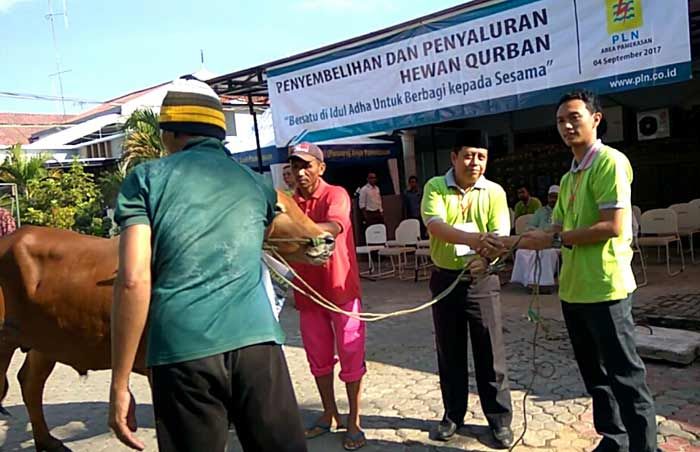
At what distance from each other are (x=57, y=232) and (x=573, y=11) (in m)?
4.94

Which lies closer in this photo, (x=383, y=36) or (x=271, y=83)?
(x=383, y=36)

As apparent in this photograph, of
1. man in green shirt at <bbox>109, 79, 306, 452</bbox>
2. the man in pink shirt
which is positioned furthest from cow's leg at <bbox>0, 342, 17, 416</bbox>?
man in green shirt at <bbox>109, 79, 306, 452</bbox>

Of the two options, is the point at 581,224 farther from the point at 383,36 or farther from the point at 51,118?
the point at 51,118

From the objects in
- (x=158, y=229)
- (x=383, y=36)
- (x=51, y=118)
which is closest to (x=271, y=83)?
(x=383, y=36)

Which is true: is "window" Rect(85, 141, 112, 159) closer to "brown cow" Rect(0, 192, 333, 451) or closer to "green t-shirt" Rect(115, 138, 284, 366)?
"brown cow" Rect(0, 192, 333, 451)

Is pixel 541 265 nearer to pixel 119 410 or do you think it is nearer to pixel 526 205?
pixel 526 205

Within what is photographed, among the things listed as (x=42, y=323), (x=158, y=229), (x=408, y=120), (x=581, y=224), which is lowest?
(x=42, y=323)

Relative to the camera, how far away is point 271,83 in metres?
8.80

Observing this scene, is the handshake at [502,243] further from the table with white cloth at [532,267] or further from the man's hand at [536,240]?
the table with white cloth at [532,267]

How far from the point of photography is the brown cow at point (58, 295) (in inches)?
144

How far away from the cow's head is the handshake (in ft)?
3.18

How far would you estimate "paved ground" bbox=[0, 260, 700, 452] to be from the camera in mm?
3645

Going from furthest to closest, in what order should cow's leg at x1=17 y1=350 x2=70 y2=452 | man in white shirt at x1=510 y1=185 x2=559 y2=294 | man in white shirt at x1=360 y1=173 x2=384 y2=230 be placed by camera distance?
man in white shirt at x1=360 y1=173 x2=384 y2=230 < man in white shirt at x1=510 y1=185 x2=559 y2=294 < cow's leg at x1=17 y1=350 x2=70 y2=452

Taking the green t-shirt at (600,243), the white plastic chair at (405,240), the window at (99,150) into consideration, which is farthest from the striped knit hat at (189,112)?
the window at (99,150)
